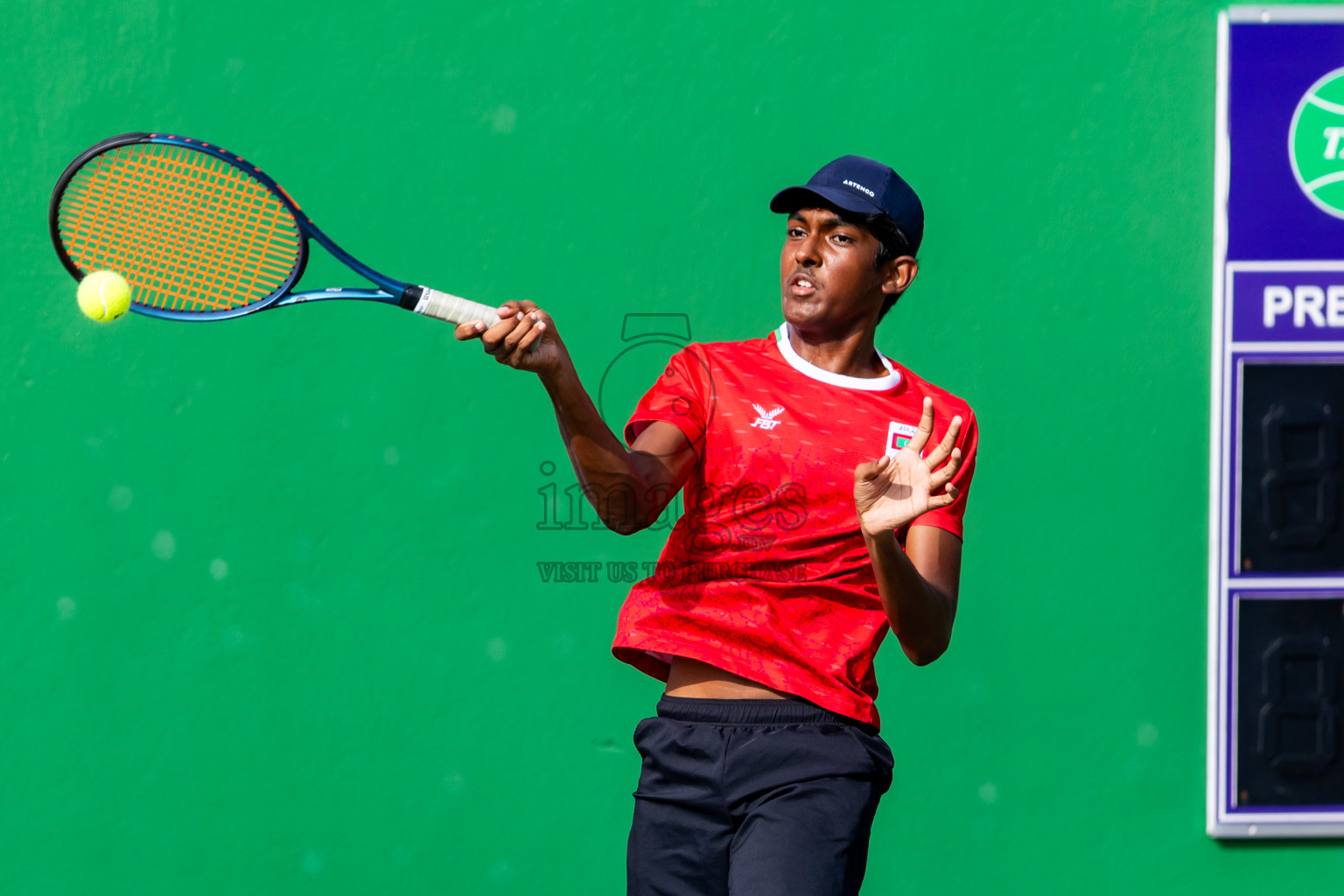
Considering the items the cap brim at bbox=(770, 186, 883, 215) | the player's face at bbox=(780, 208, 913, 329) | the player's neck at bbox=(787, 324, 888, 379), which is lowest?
the player's neck at bbox=(787, 324, 888, 379)

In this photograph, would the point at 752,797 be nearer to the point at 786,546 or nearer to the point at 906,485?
the point at 786,546

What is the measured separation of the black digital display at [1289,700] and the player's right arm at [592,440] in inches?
72.1

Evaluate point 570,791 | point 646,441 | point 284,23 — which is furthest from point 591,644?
point 284,23

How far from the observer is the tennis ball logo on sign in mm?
3102

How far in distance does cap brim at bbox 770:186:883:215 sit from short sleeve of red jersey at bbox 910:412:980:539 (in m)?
0.41

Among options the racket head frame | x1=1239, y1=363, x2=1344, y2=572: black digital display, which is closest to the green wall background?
x1=1239, y1=363, x2=1344, y2=572: black digital display

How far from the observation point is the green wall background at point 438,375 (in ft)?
10.1

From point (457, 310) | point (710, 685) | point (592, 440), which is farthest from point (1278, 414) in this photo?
point (457, 310)

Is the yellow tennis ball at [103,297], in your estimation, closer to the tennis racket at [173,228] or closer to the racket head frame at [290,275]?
the racket head frame at [290,275]

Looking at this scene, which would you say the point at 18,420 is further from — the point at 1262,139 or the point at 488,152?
the point at 1262,139

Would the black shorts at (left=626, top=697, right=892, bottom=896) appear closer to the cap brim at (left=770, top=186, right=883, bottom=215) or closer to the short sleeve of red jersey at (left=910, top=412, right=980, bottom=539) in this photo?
the short sleeve of red jersey at (left=910, top=412, right=980, bottom=539)

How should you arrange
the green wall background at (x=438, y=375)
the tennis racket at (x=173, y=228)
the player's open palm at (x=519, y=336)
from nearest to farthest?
the player's open palm at (x=519, y=336)
the tennis racket at (x=173, y=228)
the green wall background at (x=438, y=375)

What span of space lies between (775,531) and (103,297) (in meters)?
1.17

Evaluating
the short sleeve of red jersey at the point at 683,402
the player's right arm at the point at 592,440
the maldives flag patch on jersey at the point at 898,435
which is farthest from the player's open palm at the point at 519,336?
the maldives flag patch on jersey at the point at 898,435
